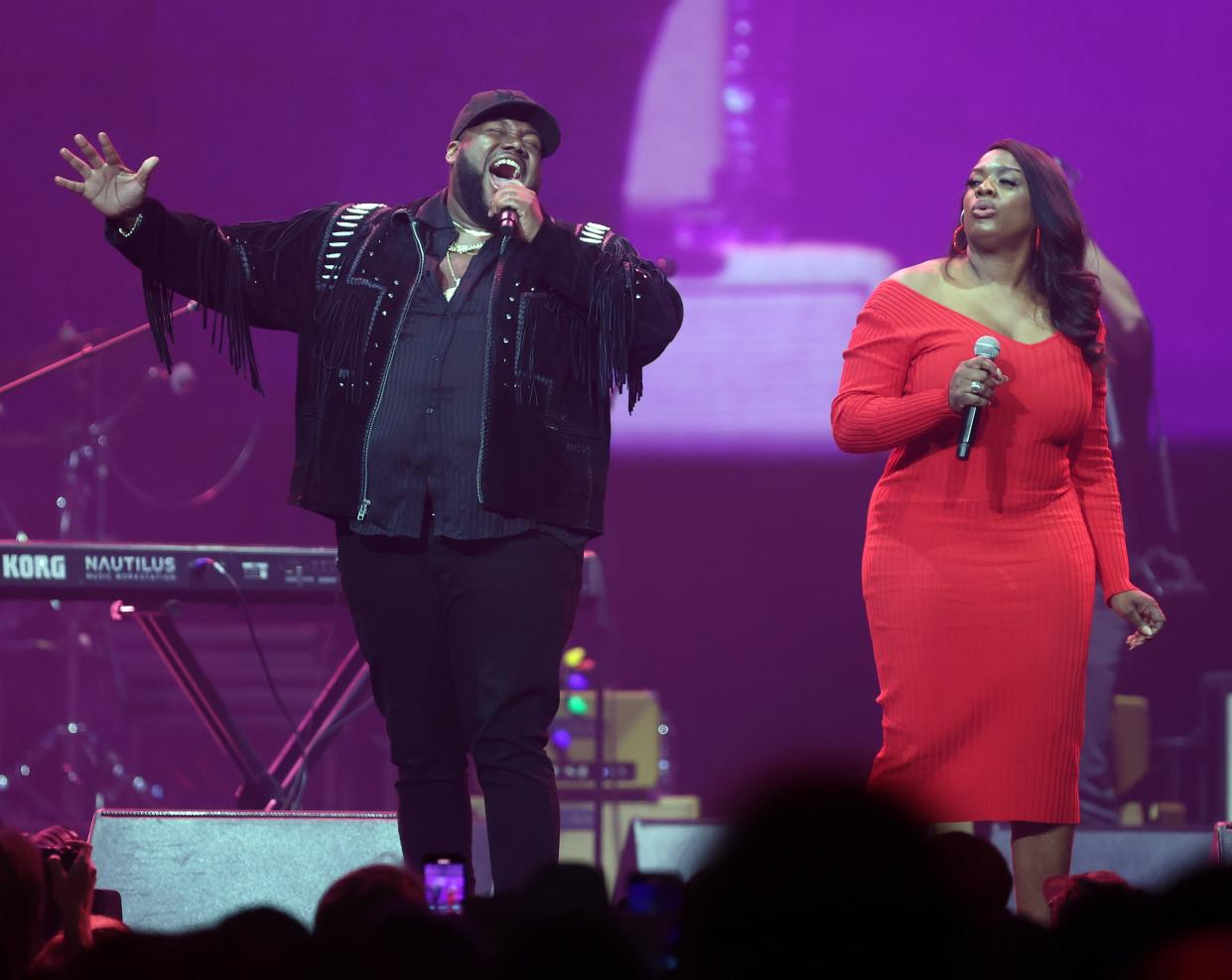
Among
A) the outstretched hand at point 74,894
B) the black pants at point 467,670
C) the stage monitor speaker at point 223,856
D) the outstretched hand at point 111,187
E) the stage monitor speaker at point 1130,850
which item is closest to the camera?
the outstretched hand at point 74,894

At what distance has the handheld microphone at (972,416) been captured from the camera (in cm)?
332

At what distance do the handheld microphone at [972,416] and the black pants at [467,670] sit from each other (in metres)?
0.75

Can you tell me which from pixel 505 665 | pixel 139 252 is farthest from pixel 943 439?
pixel 139 252

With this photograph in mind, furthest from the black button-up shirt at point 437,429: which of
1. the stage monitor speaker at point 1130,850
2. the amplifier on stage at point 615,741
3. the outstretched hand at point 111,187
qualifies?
the amplifier on stage at point 615,741

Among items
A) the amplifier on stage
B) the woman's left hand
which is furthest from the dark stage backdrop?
the woman's left hand

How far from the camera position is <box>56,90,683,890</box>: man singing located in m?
3.16

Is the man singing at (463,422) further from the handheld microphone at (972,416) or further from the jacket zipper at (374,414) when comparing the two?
the handheld microphone at (972,416)

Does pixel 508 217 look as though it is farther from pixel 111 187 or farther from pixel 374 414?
pixel 111 187

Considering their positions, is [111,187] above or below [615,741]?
above

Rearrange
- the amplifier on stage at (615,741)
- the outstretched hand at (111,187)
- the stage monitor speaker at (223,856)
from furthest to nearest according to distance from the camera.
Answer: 1. the amplifier on stage at (615,741)
2. the stage monitor speaker at (223,856)
3. the outstretched hand at (111,187)

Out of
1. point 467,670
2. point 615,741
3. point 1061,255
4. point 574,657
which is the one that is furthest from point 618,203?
point 467,670

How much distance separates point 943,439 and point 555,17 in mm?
4112

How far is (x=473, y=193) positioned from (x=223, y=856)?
4.92 ft

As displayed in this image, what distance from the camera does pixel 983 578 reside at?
3.49 m
